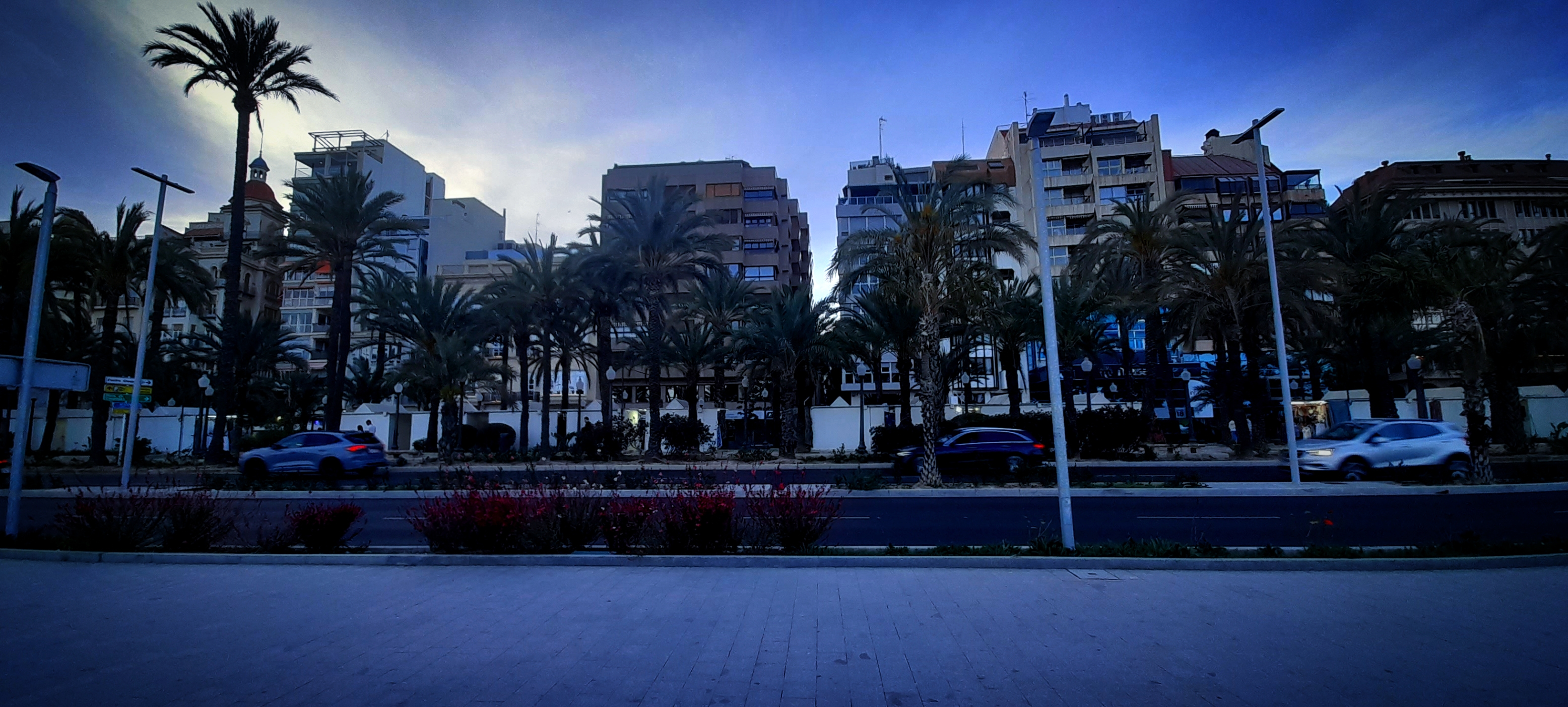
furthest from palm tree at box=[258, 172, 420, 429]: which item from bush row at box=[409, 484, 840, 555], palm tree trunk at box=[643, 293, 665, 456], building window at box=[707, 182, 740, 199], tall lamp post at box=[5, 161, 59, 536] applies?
building window at box=[707, 182, 740, 199]

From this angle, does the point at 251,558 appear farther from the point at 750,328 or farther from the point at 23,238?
the point at 23,238

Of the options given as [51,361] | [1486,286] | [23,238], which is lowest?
[51,361]

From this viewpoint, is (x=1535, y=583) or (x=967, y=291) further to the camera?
(x=967, y=291)

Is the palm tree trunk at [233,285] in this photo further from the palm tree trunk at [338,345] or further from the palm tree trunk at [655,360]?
the palm tree trunk at [655,360]

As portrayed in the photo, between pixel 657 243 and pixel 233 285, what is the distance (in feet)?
59.0

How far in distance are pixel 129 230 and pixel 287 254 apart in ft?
19.9

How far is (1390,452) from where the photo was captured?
62.2ft

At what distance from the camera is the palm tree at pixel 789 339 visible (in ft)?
106

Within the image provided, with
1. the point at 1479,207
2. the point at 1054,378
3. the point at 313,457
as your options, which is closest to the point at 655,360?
the point at 313,457

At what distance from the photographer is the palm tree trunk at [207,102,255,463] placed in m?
29.1

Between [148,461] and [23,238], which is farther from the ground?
[23,238]

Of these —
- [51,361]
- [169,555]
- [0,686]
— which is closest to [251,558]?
[169,555]

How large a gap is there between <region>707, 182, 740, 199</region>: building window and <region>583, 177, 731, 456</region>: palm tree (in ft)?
114

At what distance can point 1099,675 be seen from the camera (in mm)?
4797
